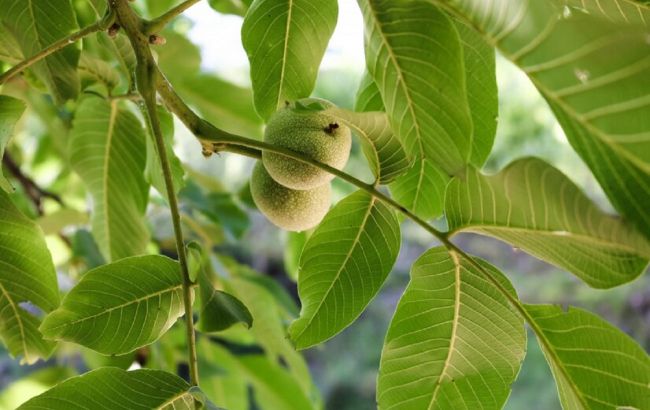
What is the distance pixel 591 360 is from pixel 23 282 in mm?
574

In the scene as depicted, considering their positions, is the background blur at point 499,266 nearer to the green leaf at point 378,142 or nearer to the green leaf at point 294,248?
the green leaf at point 294,248

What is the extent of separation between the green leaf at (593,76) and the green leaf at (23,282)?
0.51 meters

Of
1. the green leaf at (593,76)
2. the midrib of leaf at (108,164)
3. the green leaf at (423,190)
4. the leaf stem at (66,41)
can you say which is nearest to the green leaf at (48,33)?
the leaf stem at (66,41)

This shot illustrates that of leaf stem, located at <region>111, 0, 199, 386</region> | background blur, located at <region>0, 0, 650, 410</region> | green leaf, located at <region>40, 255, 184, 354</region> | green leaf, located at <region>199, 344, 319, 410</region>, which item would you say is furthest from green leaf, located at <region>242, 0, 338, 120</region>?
background blur, located at <region>0, 0, 650, 410</region>

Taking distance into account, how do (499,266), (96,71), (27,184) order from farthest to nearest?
(499,266) → (27,184) → (96,71)

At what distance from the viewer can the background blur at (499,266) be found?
522 cm

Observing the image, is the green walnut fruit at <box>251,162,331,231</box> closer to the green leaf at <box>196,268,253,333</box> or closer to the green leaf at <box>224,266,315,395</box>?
the green leaf at <box>196,268,253,333</box>

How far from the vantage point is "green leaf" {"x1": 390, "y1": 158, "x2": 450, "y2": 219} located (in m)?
0.82

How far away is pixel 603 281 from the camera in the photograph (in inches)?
22.6

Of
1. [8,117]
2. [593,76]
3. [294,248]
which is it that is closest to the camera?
[593,76]

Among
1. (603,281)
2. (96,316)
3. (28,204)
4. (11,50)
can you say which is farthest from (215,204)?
(603,281)

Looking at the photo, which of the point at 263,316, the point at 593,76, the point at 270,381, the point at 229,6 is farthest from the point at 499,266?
the point at 593,76

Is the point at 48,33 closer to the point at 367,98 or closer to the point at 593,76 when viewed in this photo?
the point at 367,98

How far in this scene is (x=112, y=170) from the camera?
104cm
